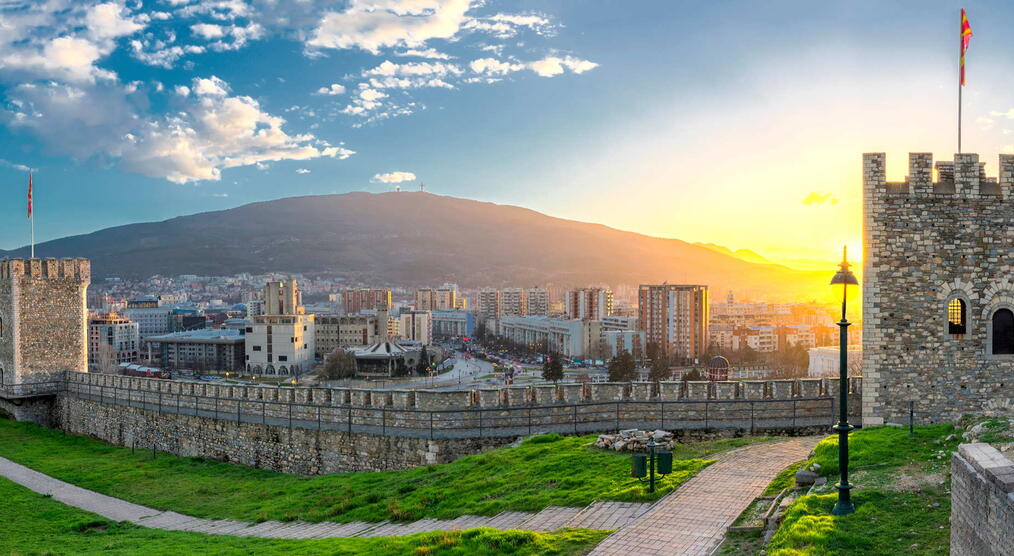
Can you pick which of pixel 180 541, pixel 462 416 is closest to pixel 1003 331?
pixel 462 416

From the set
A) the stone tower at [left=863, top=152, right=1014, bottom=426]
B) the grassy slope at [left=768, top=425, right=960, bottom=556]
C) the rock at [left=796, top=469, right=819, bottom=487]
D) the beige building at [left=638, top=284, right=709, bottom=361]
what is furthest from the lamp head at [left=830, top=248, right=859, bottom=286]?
the beige building at [left=638, top=284, right=709, bottom=361]

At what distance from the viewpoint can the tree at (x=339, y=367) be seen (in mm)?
81250

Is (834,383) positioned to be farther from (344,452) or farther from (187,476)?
(187,476)

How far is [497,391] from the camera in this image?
15.6 meters

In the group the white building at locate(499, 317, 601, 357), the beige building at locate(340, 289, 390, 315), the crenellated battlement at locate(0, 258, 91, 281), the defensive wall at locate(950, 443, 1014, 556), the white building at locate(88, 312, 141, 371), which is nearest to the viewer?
the defensive wall at locate(950, 443, 1014, 556)

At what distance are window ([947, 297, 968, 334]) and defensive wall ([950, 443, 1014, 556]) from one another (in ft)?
27.3

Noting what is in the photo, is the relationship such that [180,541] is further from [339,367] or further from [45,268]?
[339,367]

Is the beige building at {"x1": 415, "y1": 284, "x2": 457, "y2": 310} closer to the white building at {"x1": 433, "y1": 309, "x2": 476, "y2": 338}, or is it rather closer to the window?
the white building at {"x1": 433, "y1": 309, "x2": 476, "y2": 338}

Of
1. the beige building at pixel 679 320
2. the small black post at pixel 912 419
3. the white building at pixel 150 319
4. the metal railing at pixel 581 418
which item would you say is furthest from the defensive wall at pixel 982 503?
the white building at pixel 150 319

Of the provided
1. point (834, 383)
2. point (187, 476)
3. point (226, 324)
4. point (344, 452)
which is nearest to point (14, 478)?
point (187, 476)

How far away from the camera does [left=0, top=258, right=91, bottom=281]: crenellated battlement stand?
84.5 ft

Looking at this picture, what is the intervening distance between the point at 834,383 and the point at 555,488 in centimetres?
787

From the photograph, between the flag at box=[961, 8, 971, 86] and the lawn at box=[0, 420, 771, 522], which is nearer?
the lawn at box=[0, 420, 771, 522]

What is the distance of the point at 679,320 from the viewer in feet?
295
